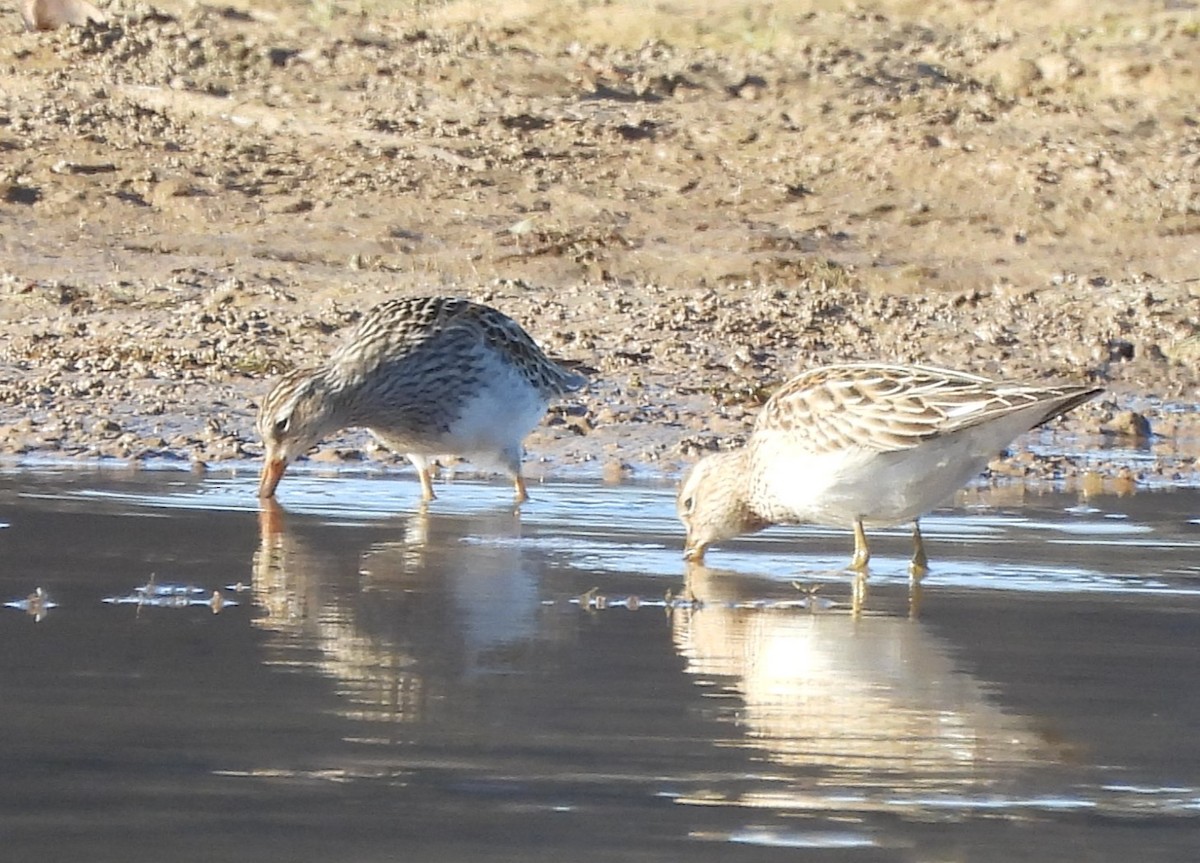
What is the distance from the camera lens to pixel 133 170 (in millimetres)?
16641

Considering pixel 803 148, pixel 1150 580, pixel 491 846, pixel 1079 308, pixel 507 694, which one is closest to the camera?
pixel 491 846

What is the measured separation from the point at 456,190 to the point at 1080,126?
4.83 meters

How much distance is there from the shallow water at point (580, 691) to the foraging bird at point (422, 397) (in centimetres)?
79

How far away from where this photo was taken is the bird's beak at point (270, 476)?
9.80 metres

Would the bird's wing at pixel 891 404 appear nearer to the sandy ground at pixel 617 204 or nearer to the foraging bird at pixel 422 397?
the foraging bird at pixel 422 397

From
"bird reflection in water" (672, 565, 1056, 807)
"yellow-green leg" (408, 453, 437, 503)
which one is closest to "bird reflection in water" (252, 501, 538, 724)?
"yellow-green leg" (408, 453, 437, 503)

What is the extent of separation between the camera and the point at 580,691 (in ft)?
19.8

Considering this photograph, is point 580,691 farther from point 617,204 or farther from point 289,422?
point 617,204

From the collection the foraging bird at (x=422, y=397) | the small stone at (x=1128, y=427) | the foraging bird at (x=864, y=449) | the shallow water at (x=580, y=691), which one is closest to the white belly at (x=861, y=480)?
the foraging bird at (x=864, y=449)

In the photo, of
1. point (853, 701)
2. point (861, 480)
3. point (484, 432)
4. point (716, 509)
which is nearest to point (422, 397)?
point (484, 432)

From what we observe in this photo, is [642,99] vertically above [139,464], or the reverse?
[642,99]

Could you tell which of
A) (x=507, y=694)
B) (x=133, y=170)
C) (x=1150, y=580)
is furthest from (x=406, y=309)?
(x=133, y=170)

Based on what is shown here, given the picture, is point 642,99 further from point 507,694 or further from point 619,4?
point 507,694

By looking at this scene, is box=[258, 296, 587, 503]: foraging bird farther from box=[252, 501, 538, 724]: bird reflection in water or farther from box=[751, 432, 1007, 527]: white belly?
box=[751, 432, 1007, 527]: white belly
